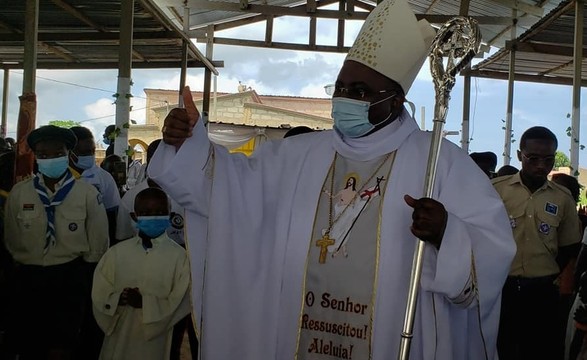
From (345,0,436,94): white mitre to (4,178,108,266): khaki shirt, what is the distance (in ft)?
8.09

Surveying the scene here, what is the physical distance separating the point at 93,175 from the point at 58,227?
1.15 meters

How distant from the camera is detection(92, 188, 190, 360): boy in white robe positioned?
385 cm

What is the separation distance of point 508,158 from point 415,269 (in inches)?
481

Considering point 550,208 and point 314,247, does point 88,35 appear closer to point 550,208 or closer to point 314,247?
point 550,208

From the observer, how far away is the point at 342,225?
2.48m

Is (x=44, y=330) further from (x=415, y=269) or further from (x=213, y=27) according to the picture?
(x=213, y=27)

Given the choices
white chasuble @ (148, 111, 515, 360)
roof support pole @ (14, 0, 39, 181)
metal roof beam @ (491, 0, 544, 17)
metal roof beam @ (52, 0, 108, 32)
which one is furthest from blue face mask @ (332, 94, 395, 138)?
metal roof beam @ (491, 0, 544, 17)

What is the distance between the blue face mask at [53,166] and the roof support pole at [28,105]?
1378 millimetres

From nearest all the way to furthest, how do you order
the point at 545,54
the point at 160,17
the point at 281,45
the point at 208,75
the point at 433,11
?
the point at 160,17
the point at 545,54
the point at 208,75
the point at 433,11
the point at 281,45

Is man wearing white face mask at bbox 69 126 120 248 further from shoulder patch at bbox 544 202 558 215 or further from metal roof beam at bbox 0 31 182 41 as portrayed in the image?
metal roof beam at bbox 0 31 182 41

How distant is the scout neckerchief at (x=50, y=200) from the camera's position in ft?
13.6

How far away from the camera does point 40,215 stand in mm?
4199

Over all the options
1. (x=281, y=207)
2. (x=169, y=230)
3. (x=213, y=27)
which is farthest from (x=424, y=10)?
(x=281, y=207)

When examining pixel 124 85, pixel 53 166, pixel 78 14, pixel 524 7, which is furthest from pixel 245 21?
pixel 53 166
